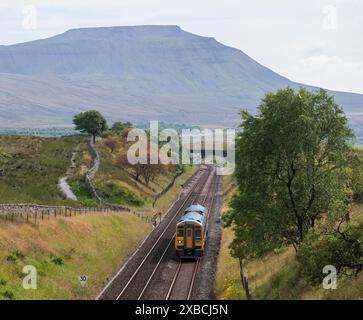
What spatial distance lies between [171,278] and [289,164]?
45.8 ft

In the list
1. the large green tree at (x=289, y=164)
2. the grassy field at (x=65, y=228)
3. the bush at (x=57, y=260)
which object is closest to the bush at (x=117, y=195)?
the grassy field at (x=65, y=228)

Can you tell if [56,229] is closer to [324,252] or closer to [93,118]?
[324,252]

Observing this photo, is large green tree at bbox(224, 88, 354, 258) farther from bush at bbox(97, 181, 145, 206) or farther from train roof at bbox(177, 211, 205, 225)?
bush at bbox(97, 181, 145, 206)

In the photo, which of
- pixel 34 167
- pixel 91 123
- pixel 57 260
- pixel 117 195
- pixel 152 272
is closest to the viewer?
pixel 57 260

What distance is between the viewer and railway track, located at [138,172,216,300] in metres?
34.5

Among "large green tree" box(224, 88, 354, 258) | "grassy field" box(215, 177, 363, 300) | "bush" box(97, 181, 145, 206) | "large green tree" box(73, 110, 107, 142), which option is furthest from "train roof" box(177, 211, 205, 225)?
"large green tree" box(73, 110, 107, 142)

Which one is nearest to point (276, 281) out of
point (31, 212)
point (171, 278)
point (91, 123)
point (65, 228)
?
point (171, 278)

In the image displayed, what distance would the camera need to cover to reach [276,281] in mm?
32281

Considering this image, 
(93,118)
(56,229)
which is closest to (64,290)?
(56,229)

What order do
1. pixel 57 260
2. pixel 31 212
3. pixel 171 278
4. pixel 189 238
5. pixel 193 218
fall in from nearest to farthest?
pixel 57 260 < pixel 171 278 < pixel 31 212 < pixel 189 238 < pixel 193 218

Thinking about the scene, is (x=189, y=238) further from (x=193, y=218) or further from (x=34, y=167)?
(x=34, y=167)

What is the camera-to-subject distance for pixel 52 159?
91875mm

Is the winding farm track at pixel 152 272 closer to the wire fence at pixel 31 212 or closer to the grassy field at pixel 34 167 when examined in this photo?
the wire fence at pixel 31 212

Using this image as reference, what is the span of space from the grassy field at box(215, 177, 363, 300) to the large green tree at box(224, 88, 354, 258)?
93.1 inches
